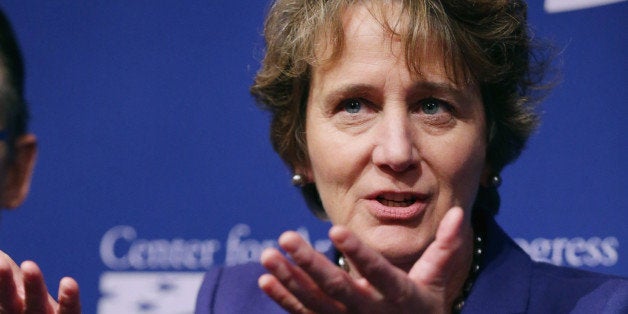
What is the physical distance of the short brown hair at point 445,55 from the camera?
120cm

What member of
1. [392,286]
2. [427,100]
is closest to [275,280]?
[392,286]

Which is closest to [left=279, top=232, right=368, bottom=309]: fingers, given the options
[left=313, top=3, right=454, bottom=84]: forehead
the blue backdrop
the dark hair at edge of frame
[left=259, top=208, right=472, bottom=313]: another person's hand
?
[left=259, top=208, right=472, bottom=313]: another person's hand

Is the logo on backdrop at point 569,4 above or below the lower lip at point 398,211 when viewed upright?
above

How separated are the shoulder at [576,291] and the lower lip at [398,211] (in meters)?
0.21

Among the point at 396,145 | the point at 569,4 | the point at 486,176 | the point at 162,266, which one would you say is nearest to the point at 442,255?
the point at 396,145

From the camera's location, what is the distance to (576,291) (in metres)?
1.22

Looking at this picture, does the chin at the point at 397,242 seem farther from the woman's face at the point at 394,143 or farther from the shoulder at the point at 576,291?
the shoulder at the point at 576,291

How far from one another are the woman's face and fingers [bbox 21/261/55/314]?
0.45m

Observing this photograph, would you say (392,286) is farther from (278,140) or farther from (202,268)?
(202,268)

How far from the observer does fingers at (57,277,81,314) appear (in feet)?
2.82

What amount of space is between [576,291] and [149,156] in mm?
1075

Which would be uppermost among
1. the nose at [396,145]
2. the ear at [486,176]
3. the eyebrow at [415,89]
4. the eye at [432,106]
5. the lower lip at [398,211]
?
the eyebrow at [415,89]

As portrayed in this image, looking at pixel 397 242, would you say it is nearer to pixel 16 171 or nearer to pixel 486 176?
pixel 486 176

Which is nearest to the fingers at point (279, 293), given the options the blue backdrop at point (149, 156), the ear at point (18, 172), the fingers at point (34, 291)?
the fingers at point (34, 291)
